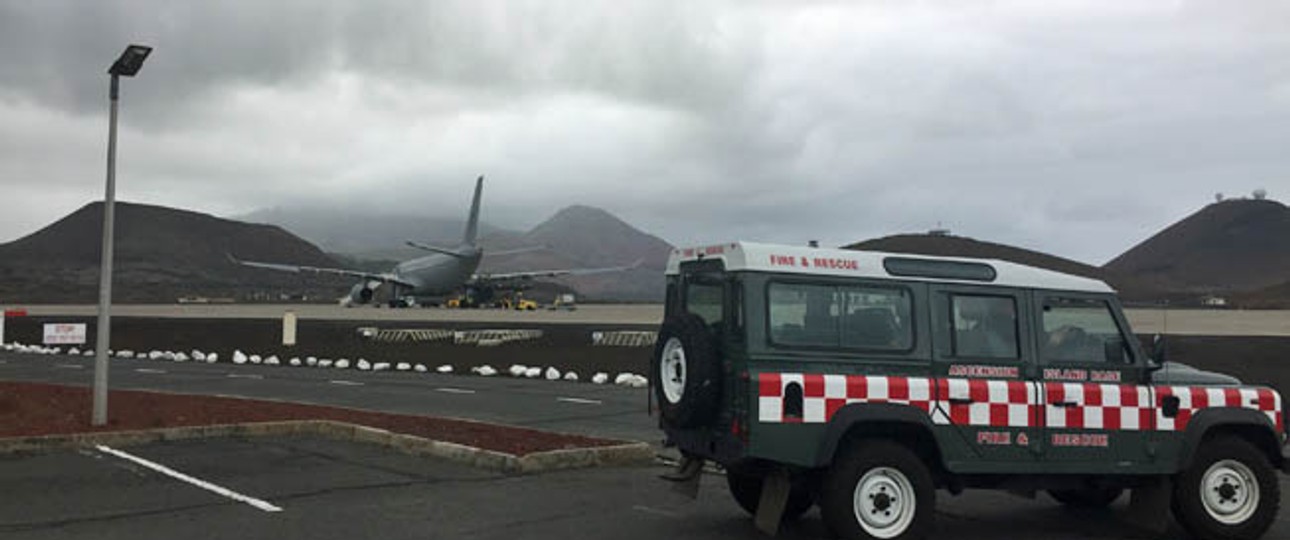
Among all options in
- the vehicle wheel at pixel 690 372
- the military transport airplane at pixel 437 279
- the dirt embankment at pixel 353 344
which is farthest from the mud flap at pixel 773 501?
the military transport airplane at pixel 437 279

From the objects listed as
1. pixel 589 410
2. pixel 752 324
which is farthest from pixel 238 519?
pixel 589 410

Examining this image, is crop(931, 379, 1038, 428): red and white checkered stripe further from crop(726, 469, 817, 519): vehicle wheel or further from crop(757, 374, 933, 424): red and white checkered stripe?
crop(726, 469, 817, 519): vehicle wheel

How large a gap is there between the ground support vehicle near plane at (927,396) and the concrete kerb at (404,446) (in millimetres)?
3184

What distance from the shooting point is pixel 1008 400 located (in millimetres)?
7414

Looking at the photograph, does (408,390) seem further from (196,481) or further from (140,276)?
(140,276)

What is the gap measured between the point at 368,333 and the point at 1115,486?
38321mm

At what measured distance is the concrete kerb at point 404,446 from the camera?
10.8 m

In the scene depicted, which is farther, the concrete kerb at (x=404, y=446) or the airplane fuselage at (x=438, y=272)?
the airplane fuselage at (x=438, y=272)

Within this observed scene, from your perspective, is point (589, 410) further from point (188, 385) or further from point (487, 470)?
point (188, 385)

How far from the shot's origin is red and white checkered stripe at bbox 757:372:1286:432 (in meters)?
6.98

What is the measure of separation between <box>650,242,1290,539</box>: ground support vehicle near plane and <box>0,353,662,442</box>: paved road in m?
6.40

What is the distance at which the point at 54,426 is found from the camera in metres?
12.5

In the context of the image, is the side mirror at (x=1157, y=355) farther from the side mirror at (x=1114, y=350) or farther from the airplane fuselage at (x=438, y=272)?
the airplane fuselage at (x=438, y=272)

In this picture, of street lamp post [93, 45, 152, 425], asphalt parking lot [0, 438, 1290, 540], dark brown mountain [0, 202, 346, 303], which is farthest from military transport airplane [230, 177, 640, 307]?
asphalt parking lot [0, 438, 1290, 540]
